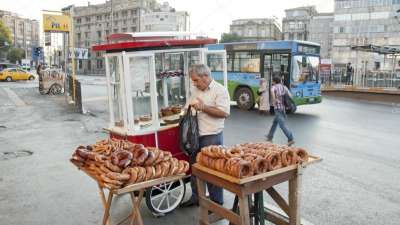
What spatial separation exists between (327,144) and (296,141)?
0.78 metres

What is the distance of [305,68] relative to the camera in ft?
53.8

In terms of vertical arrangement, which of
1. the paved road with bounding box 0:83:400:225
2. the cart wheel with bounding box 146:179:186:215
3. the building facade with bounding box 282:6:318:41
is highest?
the building facade with bounding box 282:6:318:41

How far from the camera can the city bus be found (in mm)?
16000

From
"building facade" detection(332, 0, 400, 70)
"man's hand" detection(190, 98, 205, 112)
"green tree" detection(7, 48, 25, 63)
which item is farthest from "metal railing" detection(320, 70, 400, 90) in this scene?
"green tree" detection(7, 48, 25, 63)

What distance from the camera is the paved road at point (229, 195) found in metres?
5.20

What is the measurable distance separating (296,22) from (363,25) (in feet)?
76.8

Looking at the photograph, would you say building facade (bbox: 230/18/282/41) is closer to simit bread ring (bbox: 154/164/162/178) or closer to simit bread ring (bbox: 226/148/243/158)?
simit bread ring (bbox: 226/148/243/158)

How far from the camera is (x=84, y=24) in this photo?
121500 millimetres

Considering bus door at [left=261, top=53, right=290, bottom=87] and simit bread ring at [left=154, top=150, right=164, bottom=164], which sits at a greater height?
bus door at [left=261, top=53, right=290, bottom=87]

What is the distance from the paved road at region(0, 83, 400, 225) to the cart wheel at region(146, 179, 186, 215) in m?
0.13

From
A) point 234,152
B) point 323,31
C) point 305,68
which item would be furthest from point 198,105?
point 323,31

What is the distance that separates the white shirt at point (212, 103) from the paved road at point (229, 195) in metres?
1.21

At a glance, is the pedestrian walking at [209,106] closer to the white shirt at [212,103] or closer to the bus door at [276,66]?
the white shirt at [212,103]

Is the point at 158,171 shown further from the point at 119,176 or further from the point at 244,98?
the point at 244,98
